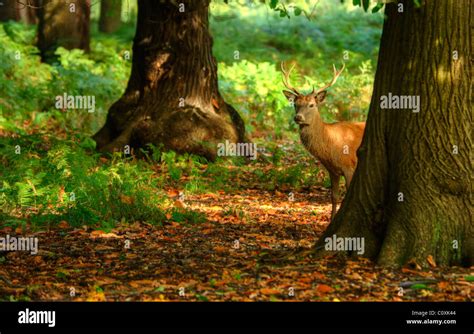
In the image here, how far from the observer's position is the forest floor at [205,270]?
677 centimetres

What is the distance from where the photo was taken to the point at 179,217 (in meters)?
9.86

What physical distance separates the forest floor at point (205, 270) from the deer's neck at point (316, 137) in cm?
121

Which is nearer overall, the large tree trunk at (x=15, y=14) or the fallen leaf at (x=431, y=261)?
the fallen leaf at (x=431, y=261)

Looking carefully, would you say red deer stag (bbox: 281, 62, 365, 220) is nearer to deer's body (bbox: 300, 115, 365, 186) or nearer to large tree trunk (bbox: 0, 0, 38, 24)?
deer's body (bbox: 300, 115, 365, 186)

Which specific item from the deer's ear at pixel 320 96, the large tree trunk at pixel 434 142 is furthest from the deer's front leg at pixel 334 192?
the large tree trunk at pixel 434 142

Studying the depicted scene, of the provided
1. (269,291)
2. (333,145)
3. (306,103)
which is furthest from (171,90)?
(269,291)

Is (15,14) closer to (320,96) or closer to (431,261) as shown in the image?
(320,96)

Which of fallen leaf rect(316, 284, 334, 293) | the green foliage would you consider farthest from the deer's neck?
fallen leaf rect(316, 284, 334, 293)

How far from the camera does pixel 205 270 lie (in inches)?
297

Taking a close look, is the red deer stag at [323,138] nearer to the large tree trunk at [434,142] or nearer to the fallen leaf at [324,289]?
the large tree trunk at [434,142]

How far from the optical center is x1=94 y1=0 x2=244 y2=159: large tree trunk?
44.3 ft
